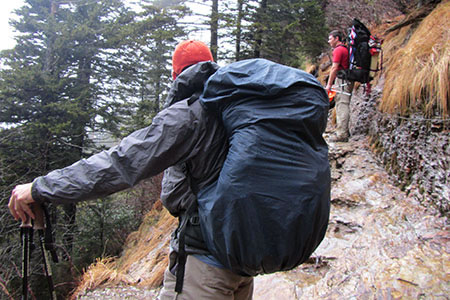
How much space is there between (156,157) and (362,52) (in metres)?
5.29

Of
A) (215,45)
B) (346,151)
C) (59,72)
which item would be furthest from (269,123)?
(59,72)

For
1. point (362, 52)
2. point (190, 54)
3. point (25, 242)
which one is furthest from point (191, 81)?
point (362, 52)

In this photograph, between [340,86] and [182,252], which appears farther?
[340,86]

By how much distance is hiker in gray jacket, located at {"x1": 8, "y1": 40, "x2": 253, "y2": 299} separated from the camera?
1240 millimetres

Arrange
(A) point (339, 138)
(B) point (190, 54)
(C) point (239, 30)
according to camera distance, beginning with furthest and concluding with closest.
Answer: (C) point (239, 30)
(A) point (339, 138)
(B) point (190, 54)

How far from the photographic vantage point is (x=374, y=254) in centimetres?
300

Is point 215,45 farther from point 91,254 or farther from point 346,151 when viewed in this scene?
point 91,254

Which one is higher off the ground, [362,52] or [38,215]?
[362,52]

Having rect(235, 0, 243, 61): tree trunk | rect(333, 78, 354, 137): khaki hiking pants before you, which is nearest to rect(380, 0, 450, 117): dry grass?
rect(333, 78, 354, 137): khaki hiking pants

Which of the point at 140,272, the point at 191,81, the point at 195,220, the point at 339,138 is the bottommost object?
the point at 140,272

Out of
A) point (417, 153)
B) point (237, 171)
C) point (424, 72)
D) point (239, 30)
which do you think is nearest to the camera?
point (237, 171)

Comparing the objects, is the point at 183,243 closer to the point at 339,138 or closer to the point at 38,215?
the point at 38,215

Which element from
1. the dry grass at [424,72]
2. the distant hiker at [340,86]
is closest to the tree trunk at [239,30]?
the distant hiker at [340,86]

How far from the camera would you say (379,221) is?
3490 mm
